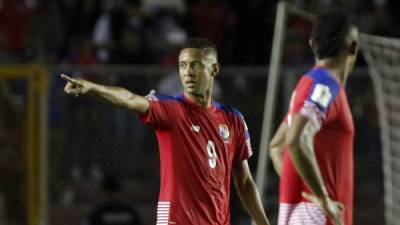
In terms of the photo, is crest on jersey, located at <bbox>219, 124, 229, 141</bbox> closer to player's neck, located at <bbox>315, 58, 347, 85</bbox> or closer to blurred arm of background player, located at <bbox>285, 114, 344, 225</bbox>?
player's neck, located at <bbox>315, 58, 347, 85</bbox>

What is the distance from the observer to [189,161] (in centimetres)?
658

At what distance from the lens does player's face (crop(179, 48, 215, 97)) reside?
6.67 metres

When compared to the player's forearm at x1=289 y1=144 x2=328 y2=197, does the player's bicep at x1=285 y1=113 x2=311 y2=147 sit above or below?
above

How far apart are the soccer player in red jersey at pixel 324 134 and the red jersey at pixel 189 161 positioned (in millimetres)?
659

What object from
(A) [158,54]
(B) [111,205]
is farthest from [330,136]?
(A) [158,54]

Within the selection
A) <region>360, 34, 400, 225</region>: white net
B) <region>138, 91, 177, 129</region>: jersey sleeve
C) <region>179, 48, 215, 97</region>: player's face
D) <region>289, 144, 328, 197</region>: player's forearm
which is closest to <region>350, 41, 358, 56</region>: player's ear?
<region>289, 144, 328, 197</region>: player's forearm

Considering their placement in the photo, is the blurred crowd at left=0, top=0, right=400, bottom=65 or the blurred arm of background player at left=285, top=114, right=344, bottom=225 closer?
the blurred arm of background player at left=285, top=114, right=344, bottom=225

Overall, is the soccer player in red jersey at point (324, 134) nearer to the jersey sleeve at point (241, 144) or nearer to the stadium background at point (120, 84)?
the jersey sleeve at point (241, 144)

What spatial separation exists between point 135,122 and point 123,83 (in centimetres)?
49

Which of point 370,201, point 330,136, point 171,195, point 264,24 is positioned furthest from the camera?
point 264,24

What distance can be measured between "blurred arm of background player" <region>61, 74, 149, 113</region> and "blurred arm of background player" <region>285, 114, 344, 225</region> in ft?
3.34

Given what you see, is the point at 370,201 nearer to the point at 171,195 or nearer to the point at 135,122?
the point at 135,122

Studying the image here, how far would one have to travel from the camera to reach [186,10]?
13.6 metres

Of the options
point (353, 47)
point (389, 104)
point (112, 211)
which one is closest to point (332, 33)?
point (353, 47)
